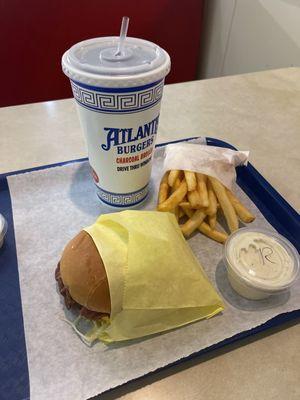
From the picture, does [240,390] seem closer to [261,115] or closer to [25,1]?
[261,115]

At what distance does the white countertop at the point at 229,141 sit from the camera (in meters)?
0.59

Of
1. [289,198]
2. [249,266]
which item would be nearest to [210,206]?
[249,266]

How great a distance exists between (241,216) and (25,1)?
1839mm

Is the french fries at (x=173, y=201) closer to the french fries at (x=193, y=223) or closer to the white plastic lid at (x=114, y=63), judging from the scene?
the french fries at (x=193, y=223)

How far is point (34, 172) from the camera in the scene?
0.98m

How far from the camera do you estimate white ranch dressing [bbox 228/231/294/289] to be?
67cm

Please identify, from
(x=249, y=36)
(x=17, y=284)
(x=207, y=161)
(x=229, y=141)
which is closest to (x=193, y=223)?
(x=207, y=161)

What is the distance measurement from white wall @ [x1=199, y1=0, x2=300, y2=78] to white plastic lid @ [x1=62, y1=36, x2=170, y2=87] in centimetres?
143

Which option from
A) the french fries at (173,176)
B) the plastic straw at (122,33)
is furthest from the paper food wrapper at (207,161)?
the plastic straw at (122,33)

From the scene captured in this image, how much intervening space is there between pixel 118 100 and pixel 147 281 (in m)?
0.36

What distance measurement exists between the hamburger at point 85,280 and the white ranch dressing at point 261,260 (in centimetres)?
28

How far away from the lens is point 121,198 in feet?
2.92

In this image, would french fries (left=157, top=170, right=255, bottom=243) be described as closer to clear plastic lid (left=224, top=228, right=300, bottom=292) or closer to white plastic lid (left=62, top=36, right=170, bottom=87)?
clear plastic lid (left=224, top=228, right=300, bottom=292)

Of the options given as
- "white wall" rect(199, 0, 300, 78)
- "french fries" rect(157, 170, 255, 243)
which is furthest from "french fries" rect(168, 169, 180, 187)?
"white wall" rect(199, 0, 300, 78)
